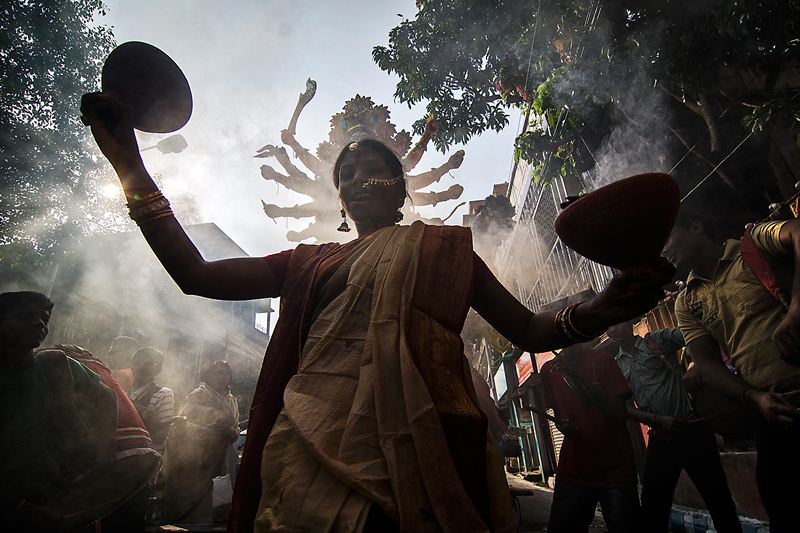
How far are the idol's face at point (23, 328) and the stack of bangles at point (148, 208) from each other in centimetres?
254

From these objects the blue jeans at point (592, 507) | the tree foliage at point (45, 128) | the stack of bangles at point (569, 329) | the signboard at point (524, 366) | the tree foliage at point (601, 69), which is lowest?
the blue jeans at point (592, 507)

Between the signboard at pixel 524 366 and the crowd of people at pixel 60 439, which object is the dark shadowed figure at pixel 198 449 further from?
the signboard at pixel 524 366

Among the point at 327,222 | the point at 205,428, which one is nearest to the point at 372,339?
the point at 205,428

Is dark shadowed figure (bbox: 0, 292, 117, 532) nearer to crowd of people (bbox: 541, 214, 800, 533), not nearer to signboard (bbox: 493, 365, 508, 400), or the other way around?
crowd of people (bbox: 541, 214, 800, 533)

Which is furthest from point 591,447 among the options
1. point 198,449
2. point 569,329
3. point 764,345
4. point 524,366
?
point 524,366

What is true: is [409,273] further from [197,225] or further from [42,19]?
[197,225]

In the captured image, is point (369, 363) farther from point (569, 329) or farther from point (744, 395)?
point (744, 395)

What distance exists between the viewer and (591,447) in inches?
151

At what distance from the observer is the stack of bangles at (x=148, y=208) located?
130cm

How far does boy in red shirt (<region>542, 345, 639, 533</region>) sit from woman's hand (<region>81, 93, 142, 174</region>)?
4.02 meters

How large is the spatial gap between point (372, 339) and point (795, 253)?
2272 mm

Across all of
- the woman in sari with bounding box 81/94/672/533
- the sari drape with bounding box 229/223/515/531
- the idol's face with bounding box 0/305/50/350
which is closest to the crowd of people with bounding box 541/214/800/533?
the woman in sari with bounding box 81/94/672/533

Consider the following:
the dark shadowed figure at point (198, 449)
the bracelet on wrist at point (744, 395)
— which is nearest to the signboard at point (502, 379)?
the dark shadowed figure at point (198, 449)

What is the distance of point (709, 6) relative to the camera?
408cm
